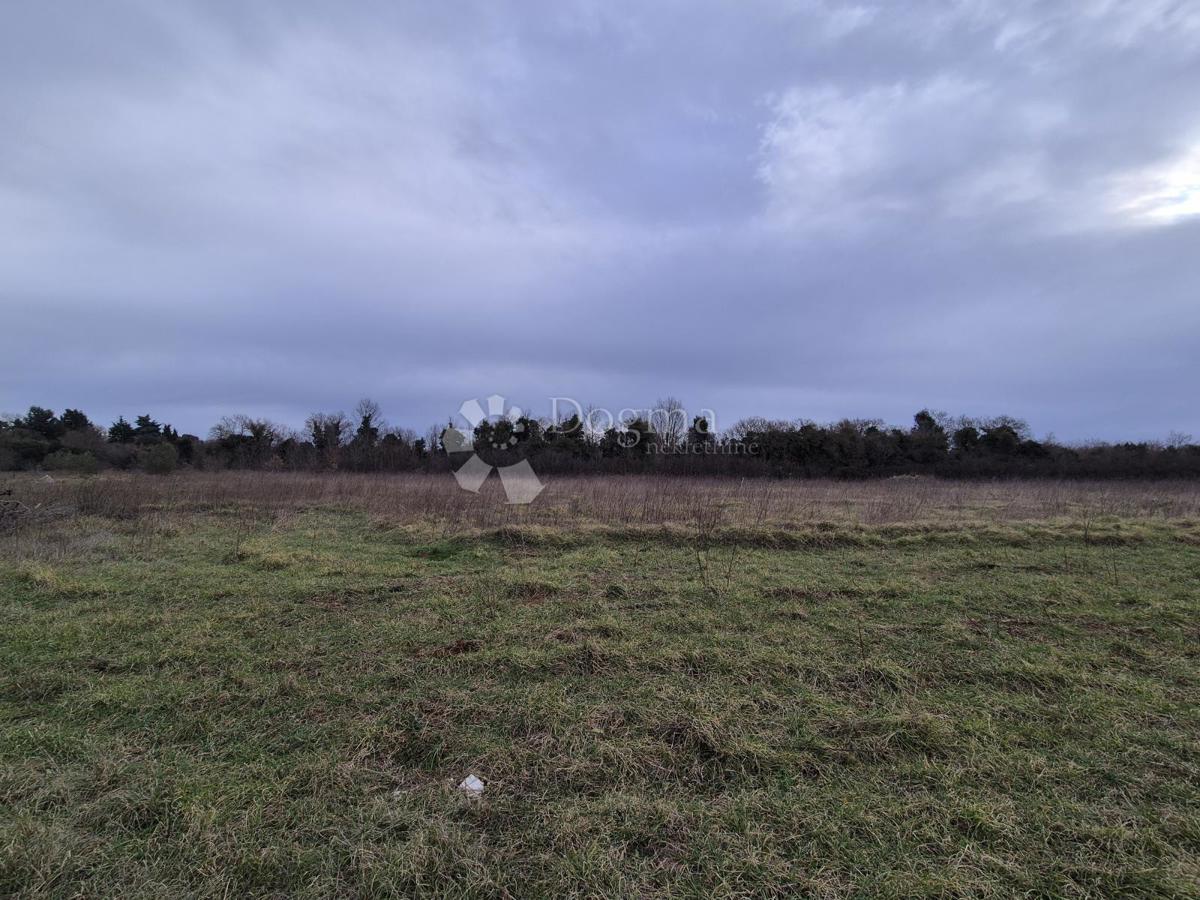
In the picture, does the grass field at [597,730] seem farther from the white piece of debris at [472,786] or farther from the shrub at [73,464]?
the shrub at [73,464]

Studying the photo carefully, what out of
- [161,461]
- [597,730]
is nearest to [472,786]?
[597,730]

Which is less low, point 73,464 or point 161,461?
point 161,461

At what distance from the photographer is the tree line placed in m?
26.0

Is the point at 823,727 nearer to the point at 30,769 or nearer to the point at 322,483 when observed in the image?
the point at 30,769

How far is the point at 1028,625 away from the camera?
4.09 meters

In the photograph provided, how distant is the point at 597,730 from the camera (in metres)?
2.51

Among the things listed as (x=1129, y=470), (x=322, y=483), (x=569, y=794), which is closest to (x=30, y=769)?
(x=569, y=794)

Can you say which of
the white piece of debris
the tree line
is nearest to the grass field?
the white piece of debris

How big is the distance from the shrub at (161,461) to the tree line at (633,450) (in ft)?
0.21

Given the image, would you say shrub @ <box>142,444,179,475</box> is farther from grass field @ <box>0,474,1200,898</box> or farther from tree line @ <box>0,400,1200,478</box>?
grass field @ <box>0,474,1200,898</box>

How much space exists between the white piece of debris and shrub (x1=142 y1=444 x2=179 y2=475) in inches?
1010

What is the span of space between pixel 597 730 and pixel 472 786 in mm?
636

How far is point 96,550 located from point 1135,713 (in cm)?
977

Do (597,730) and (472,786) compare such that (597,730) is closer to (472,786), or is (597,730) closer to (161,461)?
(472,786)
